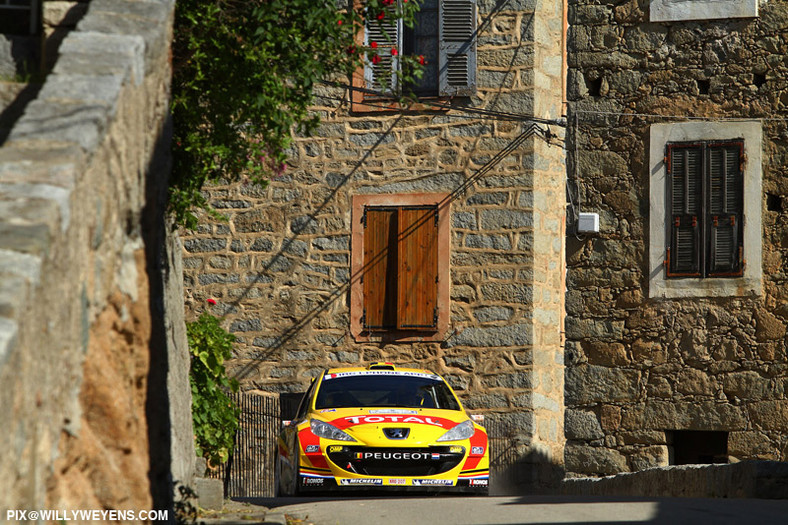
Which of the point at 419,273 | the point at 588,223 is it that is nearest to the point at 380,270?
the point at 419,273

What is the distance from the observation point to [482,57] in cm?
1750

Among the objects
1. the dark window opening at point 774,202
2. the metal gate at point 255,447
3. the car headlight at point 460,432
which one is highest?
the dark window opening at point 774,202

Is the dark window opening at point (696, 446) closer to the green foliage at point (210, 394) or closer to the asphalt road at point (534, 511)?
the asphalt road at point (534, 511)

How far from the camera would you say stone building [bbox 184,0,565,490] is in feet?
56.0

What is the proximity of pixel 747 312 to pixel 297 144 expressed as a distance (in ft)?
23.2

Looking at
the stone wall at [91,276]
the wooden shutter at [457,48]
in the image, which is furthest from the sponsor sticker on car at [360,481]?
the wooden shutter at [457,48]

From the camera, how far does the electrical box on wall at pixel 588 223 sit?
45.0 ft

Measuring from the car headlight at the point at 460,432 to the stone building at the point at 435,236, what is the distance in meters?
5.59

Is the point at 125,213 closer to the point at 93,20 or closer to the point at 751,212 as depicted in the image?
the point at 93,20

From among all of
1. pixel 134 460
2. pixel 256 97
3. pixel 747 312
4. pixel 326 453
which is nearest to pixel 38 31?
pixel 256 97

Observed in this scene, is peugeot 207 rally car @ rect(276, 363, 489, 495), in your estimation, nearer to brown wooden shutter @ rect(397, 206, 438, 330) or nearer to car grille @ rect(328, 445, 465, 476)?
car grille @ rect(328, 445, 465, 476)

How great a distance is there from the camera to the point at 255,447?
1731cm

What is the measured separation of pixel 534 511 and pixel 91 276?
4.84 metres

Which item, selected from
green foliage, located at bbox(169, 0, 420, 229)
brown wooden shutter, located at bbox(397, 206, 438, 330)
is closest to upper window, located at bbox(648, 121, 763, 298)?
brown wooden shutter, located at bbox(397, 206, 438, 330)
